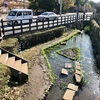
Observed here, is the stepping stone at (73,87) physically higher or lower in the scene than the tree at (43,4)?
lower

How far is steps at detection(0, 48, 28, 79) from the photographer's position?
632 cm

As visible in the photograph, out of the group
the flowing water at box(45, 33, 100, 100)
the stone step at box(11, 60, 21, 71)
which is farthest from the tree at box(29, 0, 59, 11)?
the stone step at box(11, 60, 21, 71)

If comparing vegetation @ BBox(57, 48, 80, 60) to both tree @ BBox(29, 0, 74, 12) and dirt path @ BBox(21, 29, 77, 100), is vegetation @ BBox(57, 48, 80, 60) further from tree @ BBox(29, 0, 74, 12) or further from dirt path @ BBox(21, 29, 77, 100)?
tree @ BBox(29, 0, 74, 12)

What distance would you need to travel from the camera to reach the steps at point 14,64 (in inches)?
249

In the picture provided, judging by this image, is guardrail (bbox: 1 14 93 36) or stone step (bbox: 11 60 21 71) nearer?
stone step (bbox: 11 60 21 71)

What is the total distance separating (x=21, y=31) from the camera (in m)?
11.8

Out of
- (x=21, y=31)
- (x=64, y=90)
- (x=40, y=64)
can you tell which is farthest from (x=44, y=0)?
(x=64, y=90)

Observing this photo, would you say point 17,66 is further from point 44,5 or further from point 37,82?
point 44,5

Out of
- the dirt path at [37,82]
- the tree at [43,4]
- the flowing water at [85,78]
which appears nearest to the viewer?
the dirt path at [37,82]

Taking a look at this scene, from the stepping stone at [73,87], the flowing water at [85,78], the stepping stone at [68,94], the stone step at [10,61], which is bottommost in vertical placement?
the flowing water at [85,78]

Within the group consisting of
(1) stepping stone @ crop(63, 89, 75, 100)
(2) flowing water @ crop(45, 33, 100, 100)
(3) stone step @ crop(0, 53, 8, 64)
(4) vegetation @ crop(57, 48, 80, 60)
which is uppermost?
(3) stone step @ crop(0, 53, 8, 64)

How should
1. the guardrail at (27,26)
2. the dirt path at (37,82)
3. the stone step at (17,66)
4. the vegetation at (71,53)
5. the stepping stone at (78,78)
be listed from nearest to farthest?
the dirt path at (37,82) → the stone step at (17,66) → the stepping stone at (78,78) → the vegetation at (71,53) → the guardrail at (27,26)

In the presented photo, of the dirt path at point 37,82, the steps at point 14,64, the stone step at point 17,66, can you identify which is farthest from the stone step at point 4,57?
the dirt path at point 37,82

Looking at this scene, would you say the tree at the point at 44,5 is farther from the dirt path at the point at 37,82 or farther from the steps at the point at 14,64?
the steps at the point at 14,64
